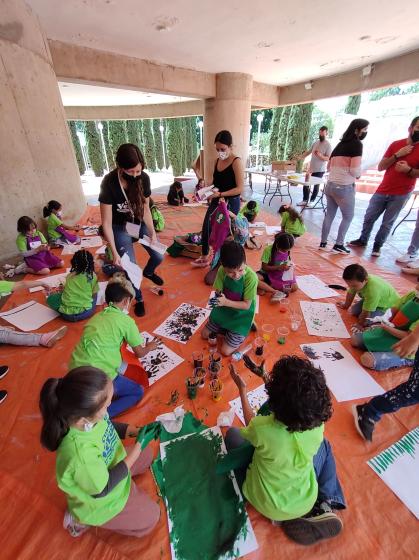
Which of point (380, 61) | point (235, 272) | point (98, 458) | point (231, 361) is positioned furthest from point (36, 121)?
point (380, 61)

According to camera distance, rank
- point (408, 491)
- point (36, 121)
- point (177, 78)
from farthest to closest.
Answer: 1. point (177, 78)
2. point (36, 121)
3. point (408, 491)

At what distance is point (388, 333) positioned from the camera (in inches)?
74.4

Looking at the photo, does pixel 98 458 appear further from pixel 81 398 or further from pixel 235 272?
pixel 235 272

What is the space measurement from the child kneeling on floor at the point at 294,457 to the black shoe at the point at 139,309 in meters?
1.63

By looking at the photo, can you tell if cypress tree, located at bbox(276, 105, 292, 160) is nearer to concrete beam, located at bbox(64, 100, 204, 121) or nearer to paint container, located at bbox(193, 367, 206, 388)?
concrete beam, located at bbox(64, 100, 204, 121)

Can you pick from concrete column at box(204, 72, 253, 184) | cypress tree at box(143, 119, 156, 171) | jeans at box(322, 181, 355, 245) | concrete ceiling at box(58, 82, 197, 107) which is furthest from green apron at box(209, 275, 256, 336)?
cypress tree at box(143, 119, 156, 171)

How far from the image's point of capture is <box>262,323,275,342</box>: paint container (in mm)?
2197

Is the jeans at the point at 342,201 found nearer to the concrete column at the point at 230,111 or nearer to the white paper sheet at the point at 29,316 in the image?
the white paper sheet at the point at 29,316

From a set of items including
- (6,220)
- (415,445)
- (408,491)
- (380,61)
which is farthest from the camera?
(380,61)

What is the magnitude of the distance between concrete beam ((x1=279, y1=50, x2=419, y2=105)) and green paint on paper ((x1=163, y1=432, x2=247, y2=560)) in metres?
7.08

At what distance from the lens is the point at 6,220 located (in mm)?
3525

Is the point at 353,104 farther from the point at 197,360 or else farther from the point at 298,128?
the point at 197,360

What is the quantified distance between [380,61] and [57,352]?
309 inches

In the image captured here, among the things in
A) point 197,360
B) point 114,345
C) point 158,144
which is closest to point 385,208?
point 197,360
